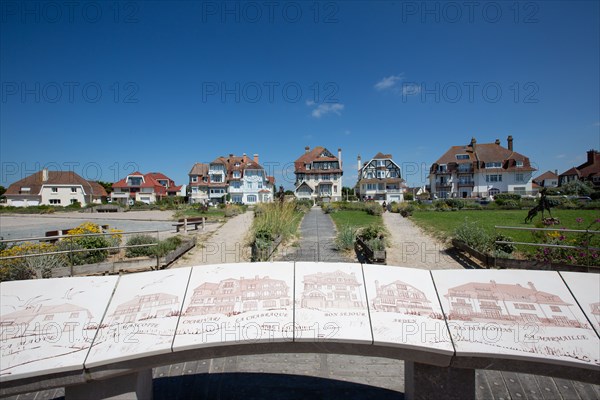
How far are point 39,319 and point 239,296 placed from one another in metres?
1.98

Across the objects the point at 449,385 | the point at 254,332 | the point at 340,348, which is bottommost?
the point at 449,385

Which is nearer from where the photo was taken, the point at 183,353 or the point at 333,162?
the point at 183,353

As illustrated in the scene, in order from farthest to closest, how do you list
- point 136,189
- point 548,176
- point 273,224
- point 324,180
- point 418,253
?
point 548,176, point 136,189, point 324,180, point 273,224, point 418,253

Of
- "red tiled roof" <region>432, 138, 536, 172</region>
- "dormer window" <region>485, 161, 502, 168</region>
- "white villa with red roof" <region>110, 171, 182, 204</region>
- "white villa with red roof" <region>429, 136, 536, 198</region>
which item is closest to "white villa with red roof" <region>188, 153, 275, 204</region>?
"white villa with red roof" <region>110, 171, 182, 204</region>

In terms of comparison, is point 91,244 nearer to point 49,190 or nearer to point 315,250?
point 315,250

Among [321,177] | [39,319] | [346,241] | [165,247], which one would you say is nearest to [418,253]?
[346,241]

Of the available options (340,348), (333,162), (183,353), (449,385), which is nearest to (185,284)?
(183,353)

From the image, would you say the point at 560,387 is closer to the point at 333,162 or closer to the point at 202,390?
the point at 202,390

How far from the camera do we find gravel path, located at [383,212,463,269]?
377 inches

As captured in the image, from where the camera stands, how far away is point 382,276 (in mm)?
3299

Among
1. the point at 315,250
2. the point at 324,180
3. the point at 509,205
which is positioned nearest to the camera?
the point at 315,250

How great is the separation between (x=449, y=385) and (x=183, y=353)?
8.48ft

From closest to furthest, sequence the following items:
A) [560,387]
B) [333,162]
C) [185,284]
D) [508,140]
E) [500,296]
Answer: [500,296] < [185,284] < [560,387] < [508,140] < [333,162]

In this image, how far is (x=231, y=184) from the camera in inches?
2304
